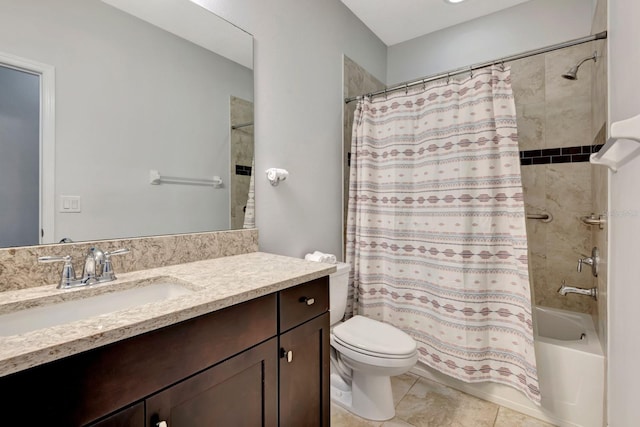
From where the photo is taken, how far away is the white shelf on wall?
617mm

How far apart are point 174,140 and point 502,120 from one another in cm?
166

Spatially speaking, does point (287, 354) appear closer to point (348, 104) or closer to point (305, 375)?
point (305, 375)

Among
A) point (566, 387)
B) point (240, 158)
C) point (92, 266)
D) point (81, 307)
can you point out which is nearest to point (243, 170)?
point (240, 158)

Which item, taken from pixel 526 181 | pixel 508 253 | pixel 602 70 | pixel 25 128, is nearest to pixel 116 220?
pixel 25 128

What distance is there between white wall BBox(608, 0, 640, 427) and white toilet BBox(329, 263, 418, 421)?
756mm

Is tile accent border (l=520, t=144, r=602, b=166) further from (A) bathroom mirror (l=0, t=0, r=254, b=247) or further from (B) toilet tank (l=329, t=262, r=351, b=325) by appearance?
(A) bathroom mirror (l=0, t=0, r=254, b=247)

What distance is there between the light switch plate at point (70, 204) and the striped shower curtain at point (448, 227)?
1.55m

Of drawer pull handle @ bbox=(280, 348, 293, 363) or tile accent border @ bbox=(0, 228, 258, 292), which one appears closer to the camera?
tile accent border @ bbox=(0, 228, 258, 292)

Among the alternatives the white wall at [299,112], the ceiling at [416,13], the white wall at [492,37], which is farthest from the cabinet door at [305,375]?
the white wall at [492,37]

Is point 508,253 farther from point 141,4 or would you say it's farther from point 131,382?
point 141,4

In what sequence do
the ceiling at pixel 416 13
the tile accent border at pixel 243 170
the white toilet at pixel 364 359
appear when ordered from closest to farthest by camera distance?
the white toilet at pixel 364 359 < the tile accent border at pixel 243 170 < the ceiling at pixel 416 13

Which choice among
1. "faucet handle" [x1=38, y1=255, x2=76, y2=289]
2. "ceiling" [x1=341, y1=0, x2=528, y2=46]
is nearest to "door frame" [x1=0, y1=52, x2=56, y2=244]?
"faucet handle" [x1=38, y1=255, x2=76, y2=289]

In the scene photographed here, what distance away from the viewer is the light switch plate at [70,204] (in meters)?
1.02

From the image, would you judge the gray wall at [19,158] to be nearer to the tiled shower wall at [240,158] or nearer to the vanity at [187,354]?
the vanity at [187,354]
